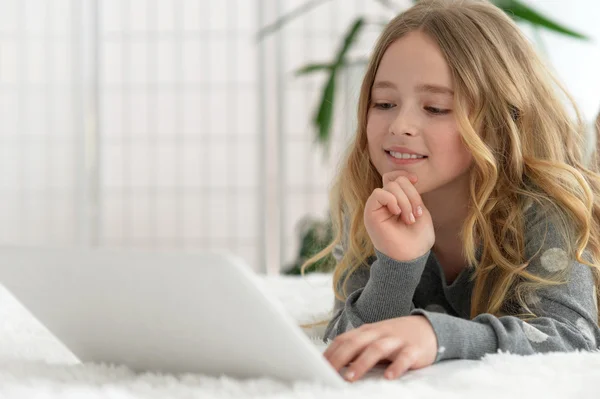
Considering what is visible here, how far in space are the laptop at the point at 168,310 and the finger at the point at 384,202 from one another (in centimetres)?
38

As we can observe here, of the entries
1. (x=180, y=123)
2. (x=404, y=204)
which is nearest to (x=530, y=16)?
(x=404, y=204)

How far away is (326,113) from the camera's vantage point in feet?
8.63

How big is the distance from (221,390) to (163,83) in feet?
11.1

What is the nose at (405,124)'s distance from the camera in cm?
106

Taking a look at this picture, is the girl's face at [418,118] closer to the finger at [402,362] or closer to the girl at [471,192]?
the girl at [471,192]

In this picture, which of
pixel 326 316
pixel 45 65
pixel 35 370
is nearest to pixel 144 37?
pixel 45 65

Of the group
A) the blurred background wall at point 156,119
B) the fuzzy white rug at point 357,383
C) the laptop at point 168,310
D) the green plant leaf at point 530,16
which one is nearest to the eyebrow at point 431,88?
the fuzzy white rug at point 357,383

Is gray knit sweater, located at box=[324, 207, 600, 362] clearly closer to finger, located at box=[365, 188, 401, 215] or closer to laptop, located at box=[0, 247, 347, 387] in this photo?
finger, located at box=[365, 188, 401, 215]

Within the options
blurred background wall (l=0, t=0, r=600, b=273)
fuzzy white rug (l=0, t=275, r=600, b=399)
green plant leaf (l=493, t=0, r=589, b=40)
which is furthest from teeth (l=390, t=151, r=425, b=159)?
blurred background wall (l=0, t=0, r=600, b=273)

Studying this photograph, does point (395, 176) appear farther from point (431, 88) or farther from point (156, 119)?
point (156, 119)

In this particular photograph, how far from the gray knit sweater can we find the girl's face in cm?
13

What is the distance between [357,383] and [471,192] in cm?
54

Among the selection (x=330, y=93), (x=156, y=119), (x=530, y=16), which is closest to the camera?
(x=530, y=16)

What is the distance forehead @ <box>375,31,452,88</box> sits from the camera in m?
1.09
